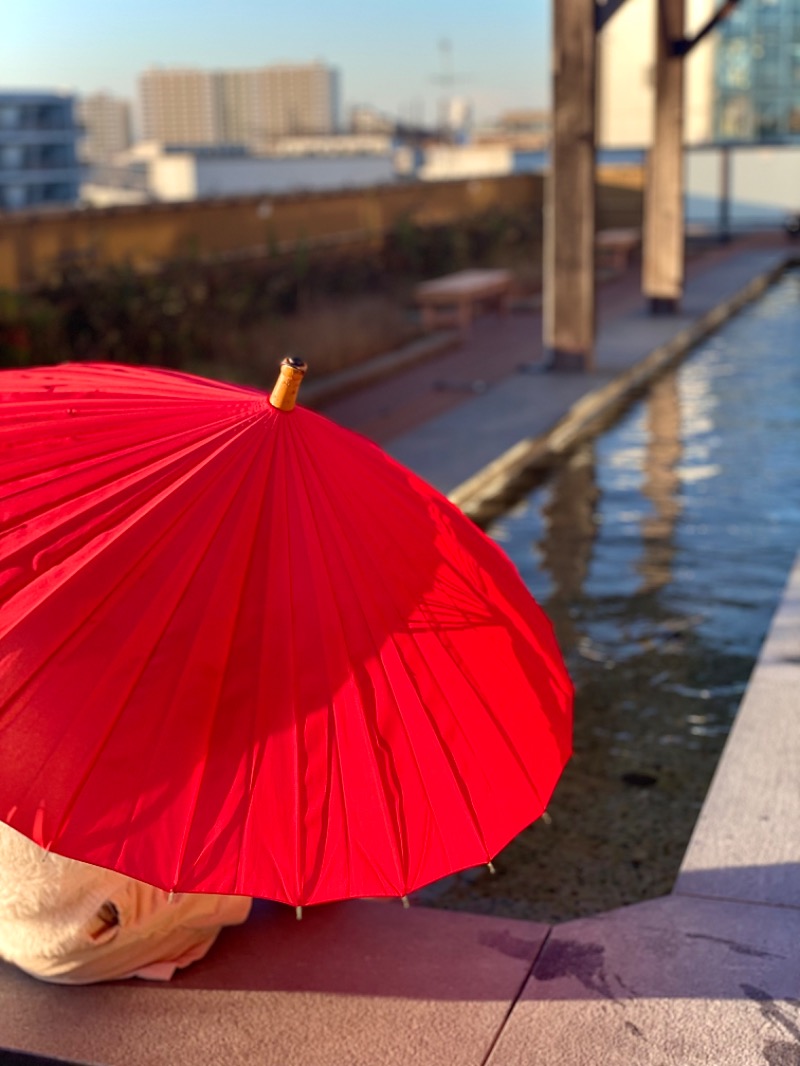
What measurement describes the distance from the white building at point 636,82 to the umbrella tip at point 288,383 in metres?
39.2

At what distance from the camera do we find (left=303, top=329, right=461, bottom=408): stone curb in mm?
11305

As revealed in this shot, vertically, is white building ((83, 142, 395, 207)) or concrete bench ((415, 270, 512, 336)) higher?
white building ((83, 142, 395, 207))

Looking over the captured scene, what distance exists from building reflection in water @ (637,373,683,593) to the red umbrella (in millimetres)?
4180

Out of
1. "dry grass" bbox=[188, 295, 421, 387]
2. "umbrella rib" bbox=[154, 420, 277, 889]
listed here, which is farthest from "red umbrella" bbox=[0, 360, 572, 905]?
"dry grass" bbox=[188, 295, 421, 387]

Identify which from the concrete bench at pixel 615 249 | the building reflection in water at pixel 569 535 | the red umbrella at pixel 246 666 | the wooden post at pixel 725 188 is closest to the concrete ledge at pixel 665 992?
the red umbrella at pixel 246 666

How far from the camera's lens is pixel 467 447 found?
922 cm

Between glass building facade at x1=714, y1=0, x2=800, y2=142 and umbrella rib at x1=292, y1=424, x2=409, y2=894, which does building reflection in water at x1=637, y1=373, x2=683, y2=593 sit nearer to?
umbrella rib at x1=292, y1=424, x2=409, y2=894

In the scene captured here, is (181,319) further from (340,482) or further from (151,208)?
(340,482)

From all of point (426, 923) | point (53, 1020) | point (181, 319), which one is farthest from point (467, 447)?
point (53, 1020)

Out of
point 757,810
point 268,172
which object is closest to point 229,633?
point 757,810

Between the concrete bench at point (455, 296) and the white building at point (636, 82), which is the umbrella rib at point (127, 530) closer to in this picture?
the concrete bench at point (455, 296)

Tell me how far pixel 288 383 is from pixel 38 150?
126m

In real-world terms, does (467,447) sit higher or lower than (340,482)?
lower

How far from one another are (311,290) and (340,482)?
13.0 metres
